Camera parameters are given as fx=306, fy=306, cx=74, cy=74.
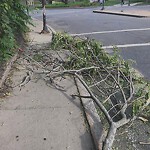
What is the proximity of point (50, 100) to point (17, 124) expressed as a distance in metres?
1.07

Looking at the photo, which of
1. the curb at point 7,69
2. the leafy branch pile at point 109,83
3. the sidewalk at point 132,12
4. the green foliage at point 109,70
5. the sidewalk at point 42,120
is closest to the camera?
the sidewalk at point 42,120

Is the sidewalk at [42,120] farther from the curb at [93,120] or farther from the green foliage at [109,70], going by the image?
the green foliage at [109,70]

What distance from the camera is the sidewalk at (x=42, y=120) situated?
13.9 ft

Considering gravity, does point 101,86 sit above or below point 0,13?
below

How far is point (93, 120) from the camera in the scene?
484cm

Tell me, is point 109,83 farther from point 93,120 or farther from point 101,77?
point 93,120

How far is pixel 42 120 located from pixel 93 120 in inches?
32.0

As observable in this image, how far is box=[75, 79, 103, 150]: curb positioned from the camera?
4.23m

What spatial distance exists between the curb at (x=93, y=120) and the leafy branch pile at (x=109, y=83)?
0.43 feet

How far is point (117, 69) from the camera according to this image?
6594 millimetres

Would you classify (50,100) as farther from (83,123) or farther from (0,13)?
(0,13)

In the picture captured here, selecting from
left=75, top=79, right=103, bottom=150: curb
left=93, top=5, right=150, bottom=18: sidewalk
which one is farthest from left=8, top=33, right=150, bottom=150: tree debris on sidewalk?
left=93, top=5, right=150, bottom=18: sidewalk

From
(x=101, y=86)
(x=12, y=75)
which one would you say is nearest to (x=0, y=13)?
(x=12, y=75)

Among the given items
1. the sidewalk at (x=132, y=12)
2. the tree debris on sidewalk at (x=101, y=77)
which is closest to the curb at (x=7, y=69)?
the tree debris on sidewalk at (x=101, y=77)
